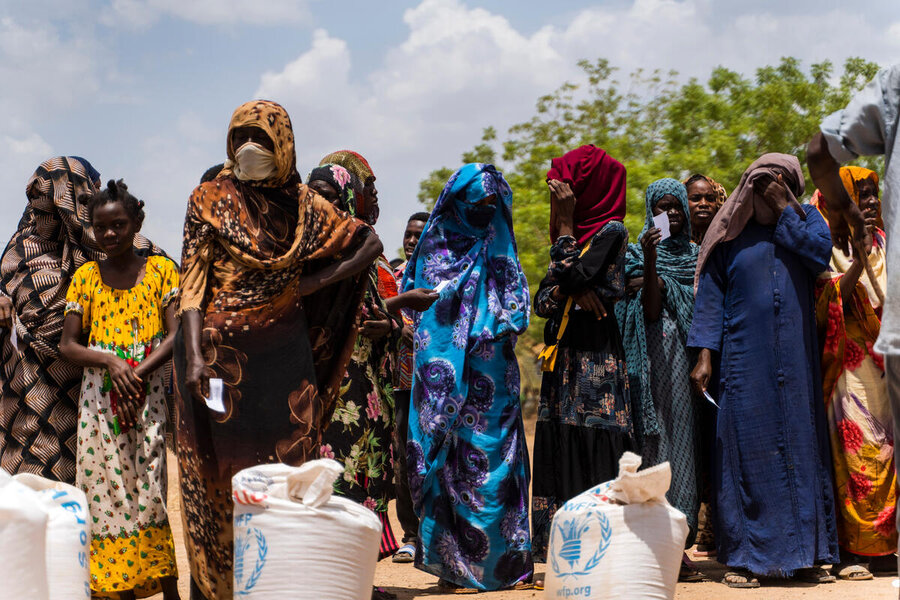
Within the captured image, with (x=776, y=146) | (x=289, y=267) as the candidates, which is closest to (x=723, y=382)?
Answer: (x=289, y=267)

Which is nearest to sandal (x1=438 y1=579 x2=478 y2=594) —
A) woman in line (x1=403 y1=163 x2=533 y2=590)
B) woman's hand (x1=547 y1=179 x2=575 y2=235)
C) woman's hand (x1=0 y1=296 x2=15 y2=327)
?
woman in line (x1=403 y1=163 x2=533 y2=590)

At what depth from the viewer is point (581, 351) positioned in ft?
19.4

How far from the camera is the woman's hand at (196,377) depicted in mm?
3918

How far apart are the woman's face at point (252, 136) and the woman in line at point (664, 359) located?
253 cm

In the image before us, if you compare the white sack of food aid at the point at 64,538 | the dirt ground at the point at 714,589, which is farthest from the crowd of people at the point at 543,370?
the white sack of food aid at the point at 64,538

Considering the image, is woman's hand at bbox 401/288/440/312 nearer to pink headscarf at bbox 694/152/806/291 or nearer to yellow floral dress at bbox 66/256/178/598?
yellow floral dress at bbox 66/256/178/598

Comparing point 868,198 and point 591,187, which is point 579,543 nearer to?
point 591,187

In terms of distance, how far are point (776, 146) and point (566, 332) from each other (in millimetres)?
11559

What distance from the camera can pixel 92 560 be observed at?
5016mm

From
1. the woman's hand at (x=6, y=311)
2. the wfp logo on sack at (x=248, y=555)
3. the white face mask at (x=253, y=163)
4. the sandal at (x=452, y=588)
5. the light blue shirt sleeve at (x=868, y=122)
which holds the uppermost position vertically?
the white face mask at (x=253, y=163)

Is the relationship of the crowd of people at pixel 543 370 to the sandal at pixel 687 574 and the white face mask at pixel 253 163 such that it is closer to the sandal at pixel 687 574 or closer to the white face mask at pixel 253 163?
the sandal at pixel 687 574

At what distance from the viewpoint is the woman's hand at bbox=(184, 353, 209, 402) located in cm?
392

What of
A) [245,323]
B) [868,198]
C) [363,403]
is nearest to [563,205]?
[363,403]

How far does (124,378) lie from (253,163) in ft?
5.03
